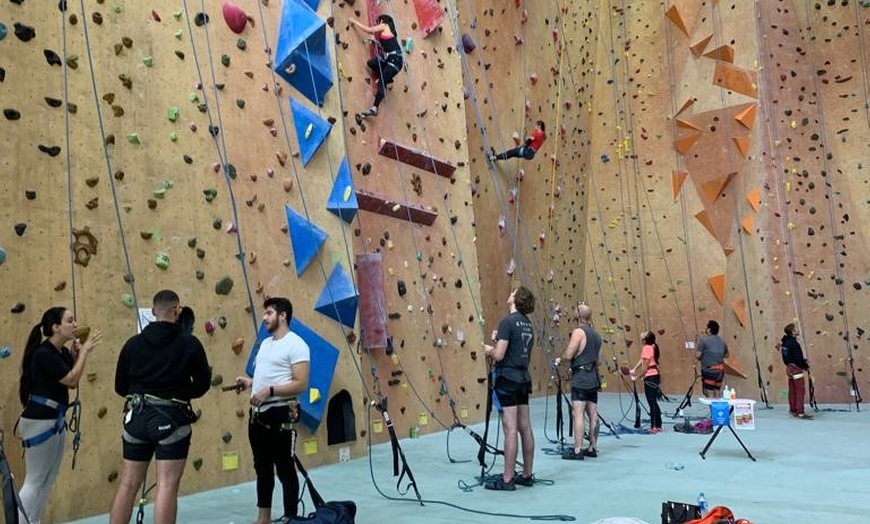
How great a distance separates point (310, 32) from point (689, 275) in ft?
23.5

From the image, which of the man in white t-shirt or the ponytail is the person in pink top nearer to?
the man in white t-shirt

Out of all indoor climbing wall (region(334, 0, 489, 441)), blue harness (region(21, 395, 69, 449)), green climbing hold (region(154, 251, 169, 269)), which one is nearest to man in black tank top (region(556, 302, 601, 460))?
indoor climbing wall (region(334, 0, 489, 441))

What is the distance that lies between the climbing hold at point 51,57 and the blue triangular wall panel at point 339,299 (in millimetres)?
2303

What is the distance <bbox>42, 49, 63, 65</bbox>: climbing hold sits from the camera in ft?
12.7

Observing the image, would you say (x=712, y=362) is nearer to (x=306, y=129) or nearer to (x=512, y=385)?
(x=512, y=385)

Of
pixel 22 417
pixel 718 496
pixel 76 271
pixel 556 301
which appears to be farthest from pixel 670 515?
pixel 556 301

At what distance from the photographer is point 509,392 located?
4.29 meters

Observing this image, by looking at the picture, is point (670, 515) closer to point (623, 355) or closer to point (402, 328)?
point (402, 328)

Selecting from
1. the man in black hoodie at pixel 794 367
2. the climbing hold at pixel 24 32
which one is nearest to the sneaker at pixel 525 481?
the climbing hold at pixel 24 32

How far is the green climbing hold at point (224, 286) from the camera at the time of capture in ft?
15.2

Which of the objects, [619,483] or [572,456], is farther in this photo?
[572,456]

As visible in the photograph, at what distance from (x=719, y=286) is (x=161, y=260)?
8.23 meters

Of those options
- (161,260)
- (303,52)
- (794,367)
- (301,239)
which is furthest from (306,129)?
(794,367)

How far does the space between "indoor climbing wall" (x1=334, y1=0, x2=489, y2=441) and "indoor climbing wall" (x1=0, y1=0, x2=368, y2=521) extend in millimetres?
507
